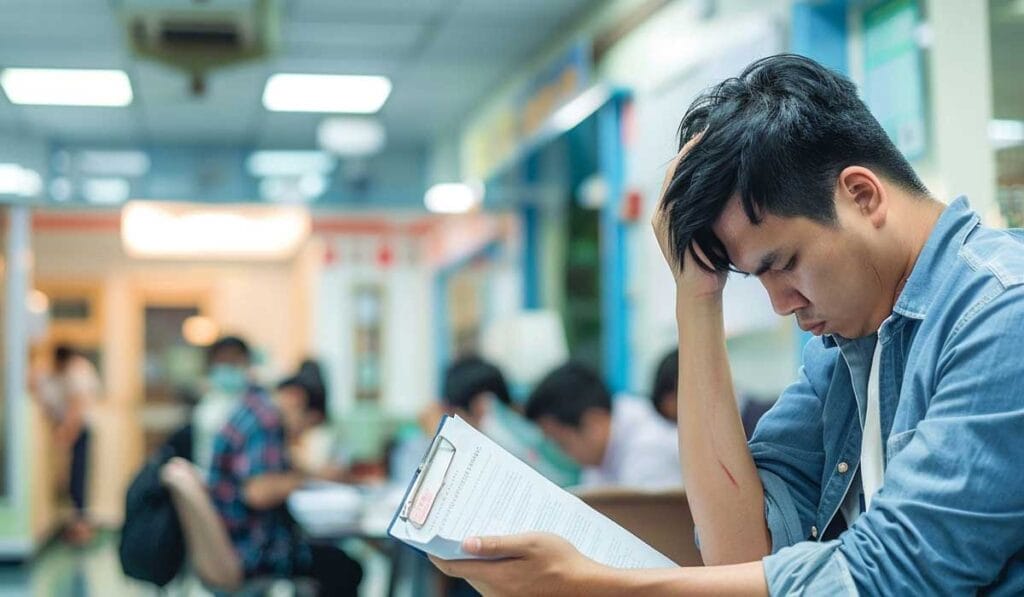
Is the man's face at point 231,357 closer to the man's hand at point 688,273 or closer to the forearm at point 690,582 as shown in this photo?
→ the man's hand at point 688,273

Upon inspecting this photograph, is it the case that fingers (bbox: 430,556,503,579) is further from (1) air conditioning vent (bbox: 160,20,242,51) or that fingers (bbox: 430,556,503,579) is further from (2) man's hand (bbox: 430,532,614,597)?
(1) air conditioning vent (bbox: 160,20,242,51)

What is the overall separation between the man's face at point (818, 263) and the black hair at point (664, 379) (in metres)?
2.76

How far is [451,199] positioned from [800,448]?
6.22 meters

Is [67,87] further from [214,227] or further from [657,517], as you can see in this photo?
[657,517]

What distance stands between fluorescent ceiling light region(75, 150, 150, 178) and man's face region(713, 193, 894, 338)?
28.3ft

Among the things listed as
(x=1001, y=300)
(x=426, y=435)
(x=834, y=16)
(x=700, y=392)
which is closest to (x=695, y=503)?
(x=700, y=392)

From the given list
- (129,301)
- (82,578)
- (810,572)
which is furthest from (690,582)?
(129,301)

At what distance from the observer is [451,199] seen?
7680 mm

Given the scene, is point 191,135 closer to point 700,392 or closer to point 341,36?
point 341,36

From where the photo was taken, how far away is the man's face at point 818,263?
1306 mm

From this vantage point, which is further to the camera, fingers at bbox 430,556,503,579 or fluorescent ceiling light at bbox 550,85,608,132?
fluorescent ceiling light at bbox 550,85,608,132

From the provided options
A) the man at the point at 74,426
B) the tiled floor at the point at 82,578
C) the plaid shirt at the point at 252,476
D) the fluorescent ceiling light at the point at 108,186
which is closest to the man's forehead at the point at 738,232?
the plaid shirt at the point at 252,476

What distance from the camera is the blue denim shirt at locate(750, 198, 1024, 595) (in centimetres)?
114

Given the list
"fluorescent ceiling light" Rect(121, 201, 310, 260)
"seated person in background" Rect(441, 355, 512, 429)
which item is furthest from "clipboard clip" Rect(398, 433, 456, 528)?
"fluorescent ceiling light" Rect(121, 201, 310, 260)
